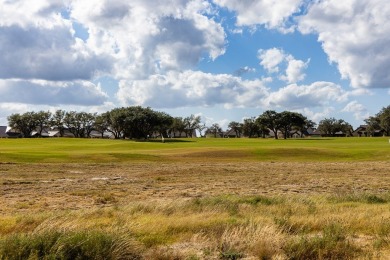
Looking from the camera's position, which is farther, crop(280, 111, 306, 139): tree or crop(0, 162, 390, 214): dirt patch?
crop(280, 111, 306, 139): tree

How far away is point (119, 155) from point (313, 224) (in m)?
50.3

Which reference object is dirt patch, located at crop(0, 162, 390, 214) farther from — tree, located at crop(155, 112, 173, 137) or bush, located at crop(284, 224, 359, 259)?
tree, located at crop(155, 112, 173, 137)

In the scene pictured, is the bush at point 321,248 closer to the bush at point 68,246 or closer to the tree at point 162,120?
the bush at point 68,246

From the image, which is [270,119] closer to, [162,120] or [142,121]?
[162,120]

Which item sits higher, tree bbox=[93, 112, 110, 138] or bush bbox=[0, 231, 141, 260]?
tree bbox=[93, 112, 110, 138]

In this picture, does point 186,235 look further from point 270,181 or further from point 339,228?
point 270,181

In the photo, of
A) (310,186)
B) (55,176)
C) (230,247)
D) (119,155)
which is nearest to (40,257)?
(230,247)

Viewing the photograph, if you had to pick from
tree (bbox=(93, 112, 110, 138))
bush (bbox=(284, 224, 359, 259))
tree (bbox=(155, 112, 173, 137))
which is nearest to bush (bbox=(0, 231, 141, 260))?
bush (bbox=(284, 224, 359, 259))

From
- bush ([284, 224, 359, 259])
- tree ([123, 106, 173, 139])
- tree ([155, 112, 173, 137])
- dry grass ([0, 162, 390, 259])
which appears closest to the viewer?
bush ([284, 224, 359, 259])

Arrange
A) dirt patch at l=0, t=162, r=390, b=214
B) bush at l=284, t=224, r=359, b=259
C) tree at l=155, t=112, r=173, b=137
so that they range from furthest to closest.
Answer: tree at l=155, t=112, r=173, b=137 < dirt patch at l=0, t=162, r=390, b=214 < bush at l=284, t=224, r=359, b=259

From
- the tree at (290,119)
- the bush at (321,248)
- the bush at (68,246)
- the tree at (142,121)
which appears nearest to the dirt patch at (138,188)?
the bush at (68,246)

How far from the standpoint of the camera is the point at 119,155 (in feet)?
197

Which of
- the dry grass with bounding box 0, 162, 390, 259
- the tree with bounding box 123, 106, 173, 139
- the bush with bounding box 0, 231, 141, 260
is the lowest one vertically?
the dry grass with bounding box 0, 162, 390, 259

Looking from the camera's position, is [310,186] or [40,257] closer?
[40,257]
